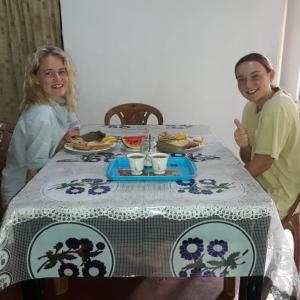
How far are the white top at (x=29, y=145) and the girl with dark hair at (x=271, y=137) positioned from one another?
0.89 metres

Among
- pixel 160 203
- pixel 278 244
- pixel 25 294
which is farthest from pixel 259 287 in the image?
pixel 25 294

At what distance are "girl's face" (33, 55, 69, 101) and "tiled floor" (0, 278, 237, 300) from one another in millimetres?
1009

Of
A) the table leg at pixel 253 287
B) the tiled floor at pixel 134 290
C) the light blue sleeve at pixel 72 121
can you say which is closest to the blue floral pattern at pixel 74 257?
the table leg at pixel 253 287

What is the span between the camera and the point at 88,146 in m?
1.50

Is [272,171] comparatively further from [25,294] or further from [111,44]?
A: [111,44]

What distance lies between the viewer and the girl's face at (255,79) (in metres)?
1.50

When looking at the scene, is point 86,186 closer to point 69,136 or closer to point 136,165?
point 136,165

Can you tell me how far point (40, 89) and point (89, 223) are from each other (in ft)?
3.57

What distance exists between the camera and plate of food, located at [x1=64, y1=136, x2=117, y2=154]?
1.49 meters

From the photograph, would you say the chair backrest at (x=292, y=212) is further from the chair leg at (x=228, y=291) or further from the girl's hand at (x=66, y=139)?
the girl's hand at (x=66, y=139)

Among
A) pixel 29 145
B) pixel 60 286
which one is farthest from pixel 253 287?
pixel 29 145

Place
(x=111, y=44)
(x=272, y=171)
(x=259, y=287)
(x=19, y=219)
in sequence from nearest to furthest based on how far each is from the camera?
(x=19, y=219) < (x=259, y=287) < (x=272, y=171) < (x=111, y=44)

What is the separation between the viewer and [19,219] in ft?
3.01

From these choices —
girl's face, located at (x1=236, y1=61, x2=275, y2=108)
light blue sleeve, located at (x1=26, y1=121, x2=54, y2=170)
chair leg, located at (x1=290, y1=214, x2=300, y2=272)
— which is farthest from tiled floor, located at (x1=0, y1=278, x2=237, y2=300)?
girl's face, located at (x1=236, y1=61, x2=275, y2=108)
